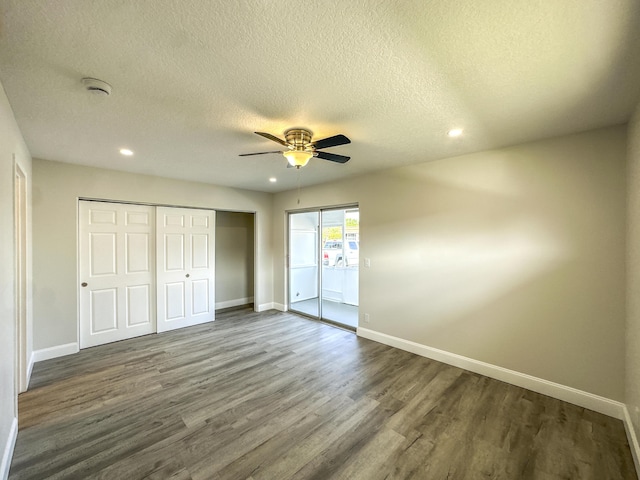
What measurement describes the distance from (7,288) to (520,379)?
14.9 feet

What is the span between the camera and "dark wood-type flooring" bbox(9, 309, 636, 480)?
1786 mm

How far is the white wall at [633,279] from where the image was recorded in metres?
1.91

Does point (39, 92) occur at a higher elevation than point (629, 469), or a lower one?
higher

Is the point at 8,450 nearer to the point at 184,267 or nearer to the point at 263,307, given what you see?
the point at 184,267

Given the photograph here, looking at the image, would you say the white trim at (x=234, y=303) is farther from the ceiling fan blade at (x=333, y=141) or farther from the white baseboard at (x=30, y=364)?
the ceiling fan blade at (x=333, y=141)

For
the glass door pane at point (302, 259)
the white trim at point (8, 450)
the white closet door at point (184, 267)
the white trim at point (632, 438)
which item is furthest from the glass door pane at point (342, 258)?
the white trim at point (8, 450)

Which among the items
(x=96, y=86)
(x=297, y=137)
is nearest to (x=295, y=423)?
(x=297, y=137)

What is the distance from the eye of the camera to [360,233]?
13.8ft

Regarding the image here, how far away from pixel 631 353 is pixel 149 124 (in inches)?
173

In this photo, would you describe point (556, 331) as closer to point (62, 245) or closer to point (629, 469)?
point (629, 469)

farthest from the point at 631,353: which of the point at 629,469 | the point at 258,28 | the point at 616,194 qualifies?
the point at 258,28

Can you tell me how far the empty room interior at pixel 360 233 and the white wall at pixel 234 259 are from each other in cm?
140

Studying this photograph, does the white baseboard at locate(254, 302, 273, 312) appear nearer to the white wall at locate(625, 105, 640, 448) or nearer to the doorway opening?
the doorway opening

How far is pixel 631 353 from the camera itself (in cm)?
208
